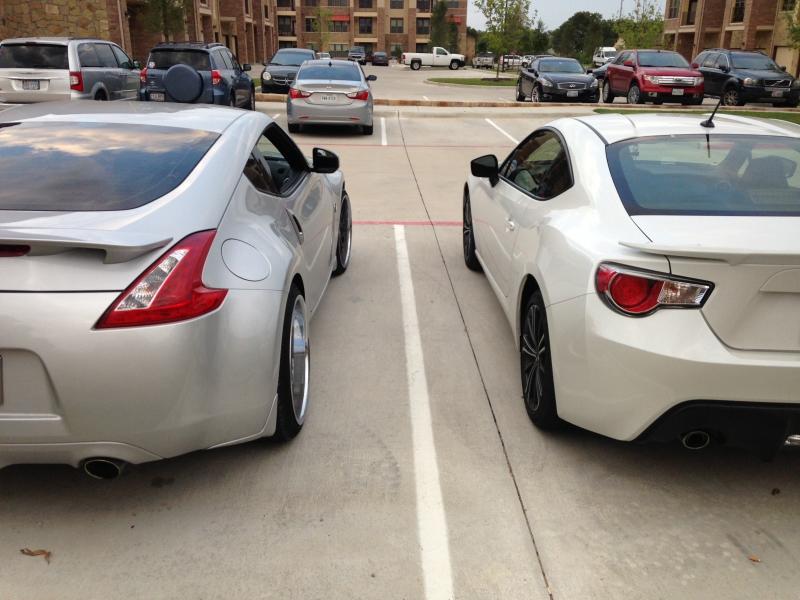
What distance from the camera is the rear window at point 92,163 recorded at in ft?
9.45

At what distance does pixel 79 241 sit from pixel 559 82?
69.2 ft

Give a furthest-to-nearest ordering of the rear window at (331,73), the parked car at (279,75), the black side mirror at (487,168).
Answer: the parked car at (279,75) → the rear window at (331,73) → the black side mirror at (487,168)

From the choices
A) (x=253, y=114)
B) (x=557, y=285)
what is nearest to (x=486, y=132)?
(x=253, y=114)

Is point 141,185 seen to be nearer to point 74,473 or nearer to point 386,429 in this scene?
point 74,473

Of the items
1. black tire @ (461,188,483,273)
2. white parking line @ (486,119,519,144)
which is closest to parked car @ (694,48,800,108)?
white parking line @ (486,119,519,144)

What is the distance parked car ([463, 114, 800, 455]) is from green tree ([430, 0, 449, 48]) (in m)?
86.2

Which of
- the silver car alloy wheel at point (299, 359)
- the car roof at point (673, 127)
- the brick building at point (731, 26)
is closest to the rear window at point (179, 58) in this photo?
the car roof at point (673, 127)

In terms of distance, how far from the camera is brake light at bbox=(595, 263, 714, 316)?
2754 mm

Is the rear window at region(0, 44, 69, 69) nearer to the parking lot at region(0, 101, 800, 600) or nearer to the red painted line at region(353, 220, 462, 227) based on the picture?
the red painted line at region(353, 220, 462, 227)

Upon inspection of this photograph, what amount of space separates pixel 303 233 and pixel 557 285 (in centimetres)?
154

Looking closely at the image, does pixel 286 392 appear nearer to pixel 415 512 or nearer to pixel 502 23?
pixel 415 512

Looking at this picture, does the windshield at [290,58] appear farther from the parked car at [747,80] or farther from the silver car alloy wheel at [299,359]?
the silver car alloy wheel at [299,359]

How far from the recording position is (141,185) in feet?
9.94

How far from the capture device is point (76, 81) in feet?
47.9
